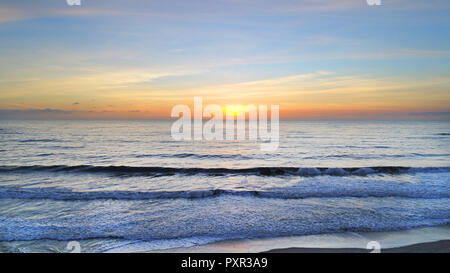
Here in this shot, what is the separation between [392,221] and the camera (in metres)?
7.18

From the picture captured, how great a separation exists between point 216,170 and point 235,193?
5270 millimetres

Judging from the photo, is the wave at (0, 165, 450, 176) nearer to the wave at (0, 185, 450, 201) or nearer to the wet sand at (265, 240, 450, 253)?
the wave at (0, 185, 450, 201)

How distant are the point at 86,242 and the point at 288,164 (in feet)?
43.9

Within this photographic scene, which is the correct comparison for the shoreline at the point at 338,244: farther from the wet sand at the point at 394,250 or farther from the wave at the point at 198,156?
the wave at the point at 198,156

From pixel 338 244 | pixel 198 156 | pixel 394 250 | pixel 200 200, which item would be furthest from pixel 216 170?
pixel 394 250

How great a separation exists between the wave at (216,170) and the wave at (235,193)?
12.2 feet

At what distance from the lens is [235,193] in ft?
34.0

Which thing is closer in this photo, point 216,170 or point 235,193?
point 235,193

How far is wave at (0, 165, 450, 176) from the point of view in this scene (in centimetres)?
1463

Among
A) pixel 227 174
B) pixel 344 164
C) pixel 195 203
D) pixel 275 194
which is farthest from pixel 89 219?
pixel 344 164

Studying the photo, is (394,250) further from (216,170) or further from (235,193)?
(216,170)

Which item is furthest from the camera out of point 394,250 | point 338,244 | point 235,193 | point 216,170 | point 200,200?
point 216,170

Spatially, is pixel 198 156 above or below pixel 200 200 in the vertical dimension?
above

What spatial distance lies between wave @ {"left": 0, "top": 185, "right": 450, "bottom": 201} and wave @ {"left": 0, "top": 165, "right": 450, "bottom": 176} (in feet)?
12.2
